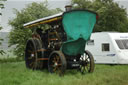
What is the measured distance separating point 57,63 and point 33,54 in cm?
230

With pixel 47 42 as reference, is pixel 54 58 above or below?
below

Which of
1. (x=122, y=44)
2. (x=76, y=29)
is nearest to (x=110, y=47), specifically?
(x=122, y=44)

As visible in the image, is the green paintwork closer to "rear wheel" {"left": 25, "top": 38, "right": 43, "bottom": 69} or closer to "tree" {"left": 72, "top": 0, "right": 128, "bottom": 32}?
A: "rear wheel" {"left": 25, "top": 38, "right": 43, "bottom": 69}

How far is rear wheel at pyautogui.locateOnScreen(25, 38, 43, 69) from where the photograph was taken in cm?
1065

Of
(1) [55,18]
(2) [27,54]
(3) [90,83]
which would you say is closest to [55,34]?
(1) [55,18]

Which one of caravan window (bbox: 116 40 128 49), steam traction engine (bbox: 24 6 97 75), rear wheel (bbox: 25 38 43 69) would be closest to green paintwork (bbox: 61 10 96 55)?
steam traction engine (bbox: 24 6 97 75)

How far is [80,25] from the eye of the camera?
9.12m

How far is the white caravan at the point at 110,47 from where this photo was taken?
14531 mm

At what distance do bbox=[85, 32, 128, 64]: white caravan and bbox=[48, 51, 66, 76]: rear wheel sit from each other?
6234 millimetres

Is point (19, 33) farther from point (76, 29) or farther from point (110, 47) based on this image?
point (76, 29)

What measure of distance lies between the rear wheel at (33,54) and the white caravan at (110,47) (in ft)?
19.3

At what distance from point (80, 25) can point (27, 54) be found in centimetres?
411

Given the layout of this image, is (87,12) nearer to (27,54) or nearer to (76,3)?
(27,54)

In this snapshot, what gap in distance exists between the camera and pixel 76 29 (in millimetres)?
9078
